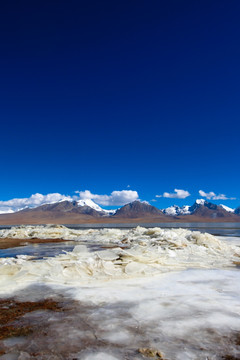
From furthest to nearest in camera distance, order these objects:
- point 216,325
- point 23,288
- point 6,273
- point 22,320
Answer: point 6,273 < point 23,288 < point 22,320 < point 216,325

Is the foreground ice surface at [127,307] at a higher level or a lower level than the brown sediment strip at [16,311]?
higher

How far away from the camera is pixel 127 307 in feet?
14.8

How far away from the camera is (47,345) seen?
3.10m

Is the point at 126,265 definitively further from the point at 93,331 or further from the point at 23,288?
the point at 93,331

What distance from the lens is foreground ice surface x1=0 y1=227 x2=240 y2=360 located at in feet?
9.89

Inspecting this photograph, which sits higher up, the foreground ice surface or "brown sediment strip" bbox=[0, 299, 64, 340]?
the foreground ice surface

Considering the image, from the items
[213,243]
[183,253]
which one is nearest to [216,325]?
[183,253]

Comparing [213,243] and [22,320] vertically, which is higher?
[213,243]

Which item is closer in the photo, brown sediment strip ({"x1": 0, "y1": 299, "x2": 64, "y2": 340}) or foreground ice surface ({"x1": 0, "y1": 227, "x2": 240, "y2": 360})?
foreground ice surface ({"x1": 0, "y1": 227, "x2": 240, "y2": 360})

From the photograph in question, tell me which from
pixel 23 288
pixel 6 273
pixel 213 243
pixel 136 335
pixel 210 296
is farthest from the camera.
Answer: pixel 213 243

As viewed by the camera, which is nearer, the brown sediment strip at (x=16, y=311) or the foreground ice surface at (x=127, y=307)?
the foreground ice surface at (x=127, y=307)

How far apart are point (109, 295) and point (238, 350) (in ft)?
9.57

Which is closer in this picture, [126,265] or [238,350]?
[238,350]

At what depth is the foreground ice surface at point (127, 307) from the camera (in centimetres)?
301
